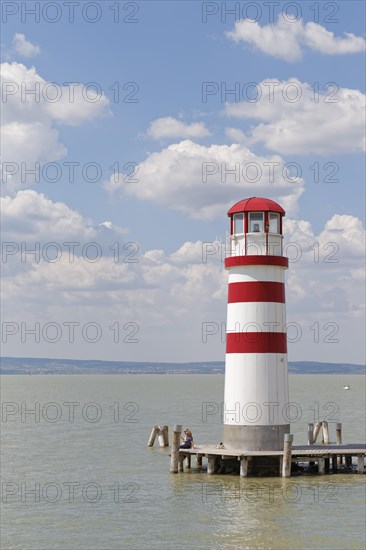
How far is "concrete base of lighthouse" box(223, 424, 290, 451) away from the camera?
31859mm

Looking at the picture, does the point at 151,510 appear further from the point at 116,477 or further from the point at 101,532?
the point at 116,477

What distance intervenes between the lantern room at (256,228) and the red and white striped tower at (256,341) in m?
0.04

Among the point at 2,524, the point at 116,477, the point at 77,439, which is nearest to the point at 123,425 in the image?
the point at 77,439

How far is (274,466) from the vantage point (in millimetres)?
32250

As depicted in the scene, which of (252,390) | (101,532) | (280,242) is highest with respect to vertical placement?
(280,242)

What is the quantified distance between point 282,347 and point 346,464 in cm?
656

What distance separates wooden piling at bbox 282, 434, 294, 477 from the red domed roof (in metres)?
8.94

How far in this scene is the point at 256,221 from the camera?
108 ft

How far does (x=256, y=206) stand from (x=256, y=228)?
0.89 m

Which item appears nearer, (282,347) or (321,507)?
(321,507)
